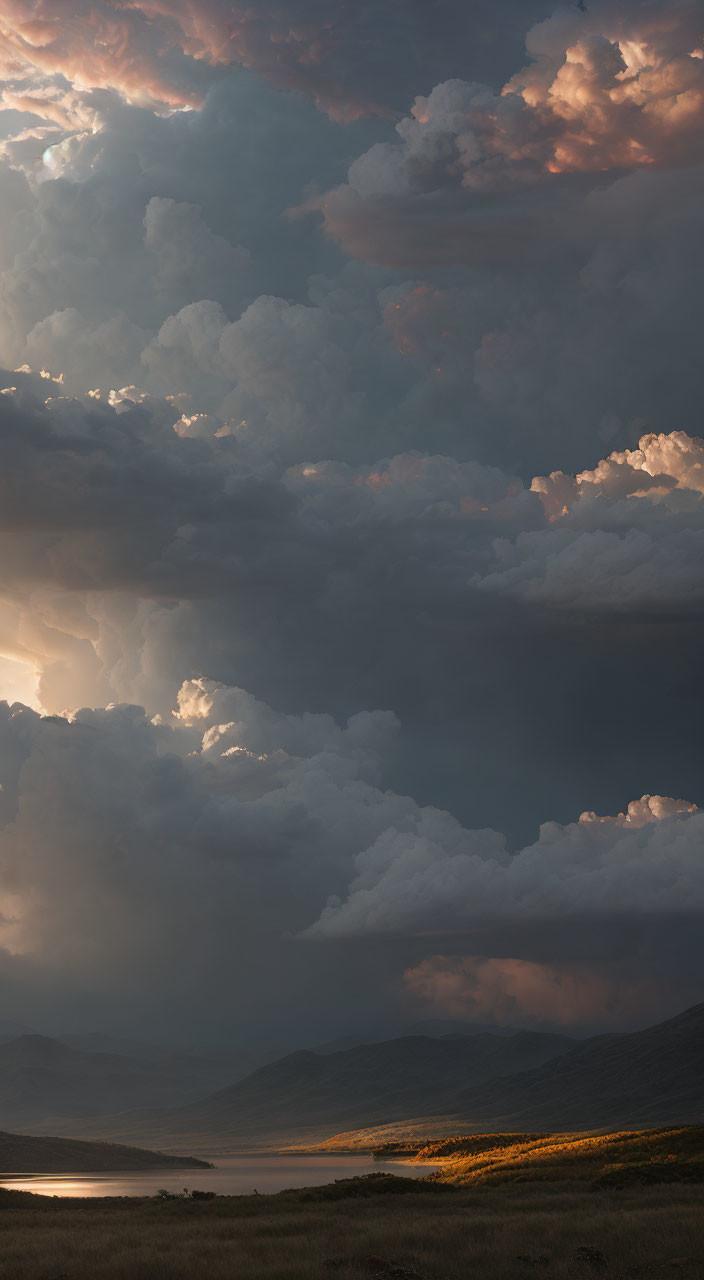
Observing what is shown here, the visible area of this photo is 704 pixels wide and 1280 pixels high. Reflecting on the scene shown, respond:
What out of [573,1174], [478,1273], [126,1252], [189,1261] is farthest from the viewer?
[573,1174]

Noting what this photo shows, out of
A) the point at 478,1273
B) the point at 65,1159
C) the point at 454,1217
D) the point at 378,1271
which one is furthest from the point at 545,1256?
the point at 65,1159

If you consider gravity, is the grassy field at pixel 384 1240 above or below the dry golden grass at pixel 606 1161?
above

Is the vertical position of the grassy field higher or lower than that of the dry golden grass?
higher

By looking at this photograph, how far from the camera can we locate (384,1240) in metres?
40.4

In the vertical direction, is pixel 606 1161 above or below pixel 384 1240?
below

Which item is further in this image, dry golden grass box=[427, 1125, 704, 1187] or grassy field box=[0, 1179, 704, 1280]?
dry golden grass box=[427, 1125, 704, 1187]

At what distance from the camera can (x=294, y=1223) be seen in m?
48.7

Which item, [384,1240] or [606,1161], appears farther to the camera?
[606,1161]

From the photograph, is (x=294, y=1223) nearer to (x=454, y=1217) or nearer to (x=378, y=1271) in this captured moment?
(x=454, y=1217)

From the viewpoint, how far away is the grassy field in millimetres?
34812

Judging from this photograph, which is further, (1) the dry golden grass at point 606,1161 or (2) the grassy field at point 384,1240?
(1) the dry golden grass at point 606,1161

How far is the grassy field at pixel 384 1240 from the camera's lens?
1371 inches

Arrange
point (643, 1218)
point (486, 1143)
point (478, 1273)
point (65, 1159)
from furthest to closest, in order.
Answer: point (65, 1159)
point (486, 1143)
point (643, 1218)
point (478, 1273)

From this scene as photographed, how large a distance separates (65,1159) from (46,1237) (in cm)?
17018
